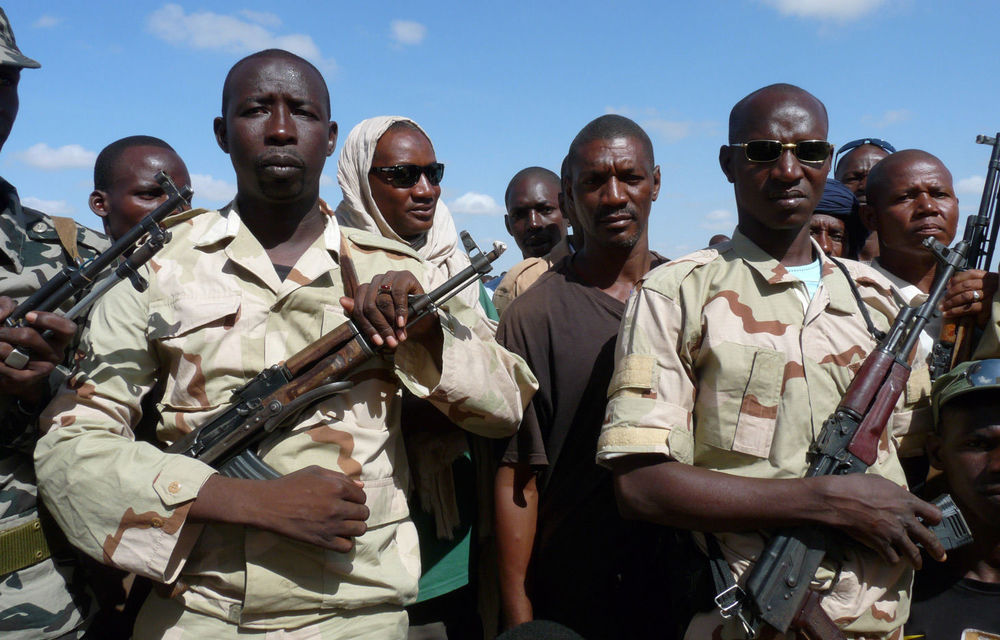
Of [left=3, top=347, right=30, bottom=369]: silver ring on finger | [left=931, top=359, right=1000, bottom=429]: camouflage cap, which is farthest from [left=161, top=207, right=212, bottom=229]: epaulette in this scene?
[left=931, top=359, right=1000, bottom=429]: camouflage cap

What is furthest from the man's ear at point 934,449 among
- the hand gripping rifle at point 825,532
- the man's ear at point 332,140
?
the man's ear at point 332,140

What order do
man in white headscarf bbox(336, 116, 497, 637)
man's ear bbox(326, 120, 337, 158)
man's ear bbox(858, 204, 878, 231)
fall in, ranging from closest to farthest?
man's ear bbox(326, 120, 337, 158) → man in white headscarf bbox(336, 116, 497, 637) → man's ear bbox(858, 204, 878, 231)

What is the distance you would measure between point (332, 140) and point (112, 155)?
2564 mm

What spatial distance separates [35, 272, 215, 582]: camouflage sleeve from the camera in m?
2.35

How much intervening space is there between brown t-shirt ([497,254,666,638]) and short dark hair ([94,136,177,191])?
286 centimetres

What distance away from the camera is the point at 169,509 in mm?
2350

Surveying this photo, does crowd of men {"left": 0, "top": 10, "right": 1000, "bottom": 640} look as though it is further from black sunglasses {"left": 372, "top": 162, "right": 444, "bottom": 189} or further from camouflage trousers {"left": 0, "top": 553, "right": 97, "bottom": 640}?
black sunglasses {"left": 372, "top": 162, "right": 444, "bottom": 189}

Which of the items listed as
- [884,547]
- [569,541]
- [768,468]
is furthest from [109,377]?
[884,547]

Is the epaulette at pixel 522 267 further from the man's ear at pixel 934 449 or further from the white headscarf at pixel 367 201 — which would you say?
the man's ear at pixel 934 449

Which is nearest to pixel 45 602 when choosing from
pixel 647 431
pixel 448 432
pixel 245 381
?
pixel 245 381

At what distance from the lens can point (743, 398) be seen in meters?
2.57

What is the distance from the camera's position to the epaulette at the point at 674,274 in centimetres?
275

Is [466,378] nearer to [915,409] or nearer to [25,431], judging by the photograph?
[25,431]

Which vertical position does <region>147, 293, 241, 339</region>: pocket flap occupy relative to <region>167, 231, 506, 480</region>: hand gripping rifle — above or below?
above
